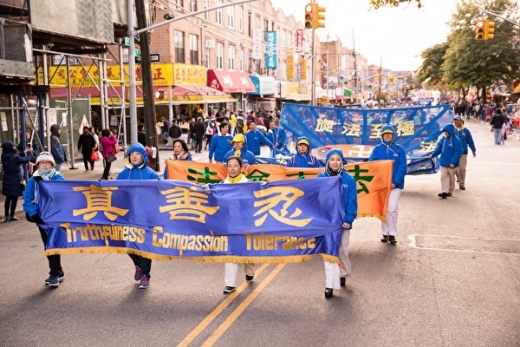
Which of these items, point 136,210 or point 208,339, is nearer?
point 208,339

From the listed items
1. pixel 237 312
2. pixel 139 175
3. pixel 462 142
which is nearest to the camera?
pixel 237 312

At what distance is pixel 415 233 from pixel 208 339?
5.73 m

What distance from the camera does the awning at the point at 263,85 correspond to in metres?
46.2

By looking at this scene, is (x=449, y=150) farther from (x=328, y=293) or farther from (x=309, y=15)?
(x=309, y=15)

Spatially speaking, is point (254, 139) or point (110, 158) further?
point (110, 158)

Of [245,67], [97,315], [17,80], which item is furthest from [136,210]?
[245,67]

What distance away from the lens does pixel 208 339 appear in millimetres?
5727

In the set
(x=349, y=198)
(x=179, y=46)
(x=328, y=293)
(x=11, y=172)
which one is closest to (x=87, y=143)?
(x=11, y=172)

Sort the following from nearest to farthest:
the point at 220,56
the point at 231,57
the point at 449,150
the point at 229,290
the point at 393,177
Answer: the point at 229,290 < the point at 393,177 < the point at 449,150 < the point at 220,56 < the point at 231,57

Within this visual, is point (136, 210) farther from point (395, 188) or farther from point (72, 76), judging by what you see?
point (72, 76)

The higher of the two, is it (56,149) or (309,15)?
(309,15)

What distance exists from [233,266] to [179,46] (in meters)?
30.4

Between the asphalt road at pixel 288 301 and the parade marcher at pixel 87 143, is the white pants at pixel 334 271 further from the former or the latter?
the parade marcher at pixel 87 143

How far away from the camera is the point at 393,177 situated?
978 centimetres
